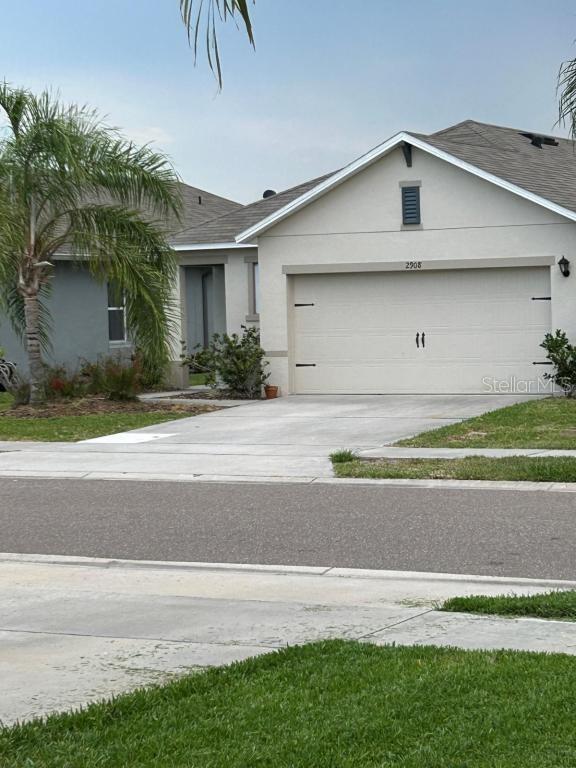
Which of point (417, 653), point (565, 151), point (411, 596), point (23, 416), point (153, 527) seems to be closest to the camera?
point (417, 653)

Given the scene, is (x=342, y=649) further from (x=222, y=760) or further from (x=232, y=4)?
(x=232, y=4)

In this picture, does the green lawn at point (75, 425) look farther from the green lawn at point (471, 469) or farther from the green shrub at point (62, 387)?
the green lawn at point (471, 469)

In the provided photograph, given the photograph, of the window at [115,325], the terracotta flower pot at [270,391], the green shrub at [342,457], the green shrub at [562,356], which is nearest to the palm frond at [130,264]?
the terracotta flower pot at [270,391]

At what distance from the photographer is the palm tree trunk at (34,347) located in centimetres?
2231

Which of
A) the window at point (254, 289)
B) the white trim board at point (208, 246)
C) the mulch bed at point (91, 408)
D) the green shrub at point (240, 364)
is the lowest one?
the mulch bed at point (91, 408)

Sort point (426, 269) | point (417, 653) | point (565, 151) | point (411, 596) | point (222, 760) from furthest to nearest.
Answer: point (565, 151)
point (426, 269)
point (411, 596)
point (417, 653)
point (222, 760)

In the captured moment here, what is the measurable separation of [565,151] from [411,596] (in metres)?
25.1

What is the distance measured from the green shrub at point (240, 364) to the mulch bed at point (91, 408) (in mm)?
1649

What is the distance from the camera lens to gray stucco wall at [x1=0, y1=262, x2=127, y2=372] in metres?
29.4

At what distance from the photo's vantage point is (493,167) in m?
23.8

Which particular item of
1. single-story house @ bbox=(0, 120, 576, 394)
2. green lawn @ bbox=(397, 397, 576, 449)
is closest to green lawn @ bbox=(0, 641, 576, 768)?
green lawn @ bbox=(397, 397, 576, 449)

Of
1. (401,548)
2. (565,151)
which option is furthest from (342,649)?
(565,151)

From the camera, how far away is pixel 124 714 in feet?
17.6

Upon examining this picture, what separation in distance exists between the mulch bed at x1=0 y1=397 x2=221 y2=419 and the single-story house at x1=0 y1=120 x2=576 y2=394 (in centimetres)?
302
